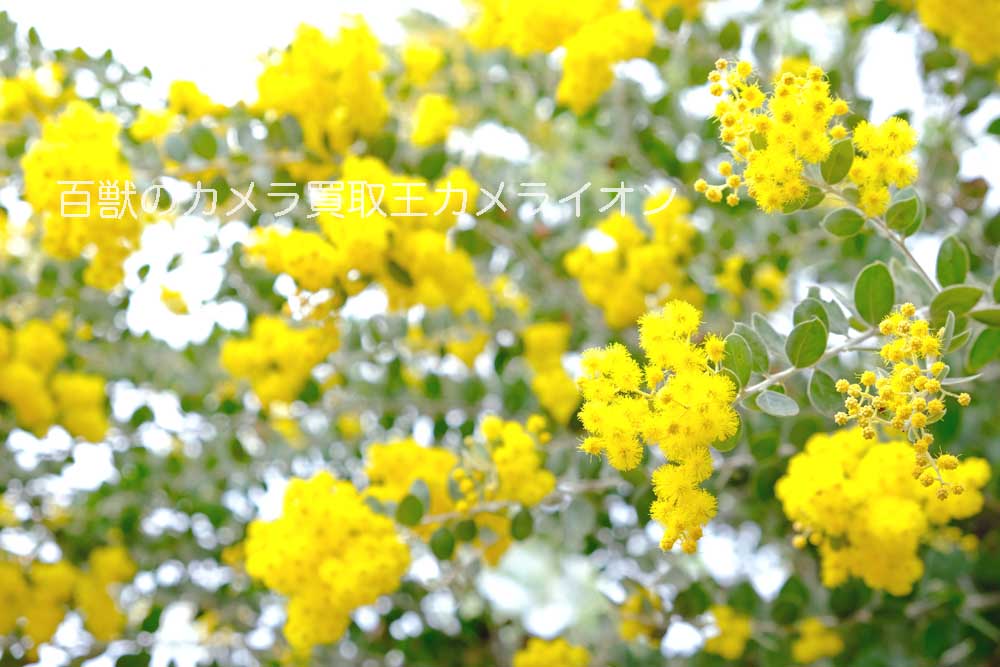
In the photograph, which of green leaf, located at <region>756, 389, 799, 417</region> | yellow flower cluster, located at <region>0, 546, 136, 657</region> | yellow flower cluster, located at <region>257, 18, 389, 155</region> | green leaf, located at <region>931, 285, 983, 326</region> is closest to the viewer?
green leaf, located at <region>756, 389, 799, 417</region>

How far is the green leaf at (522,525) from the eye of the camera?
6.34ft

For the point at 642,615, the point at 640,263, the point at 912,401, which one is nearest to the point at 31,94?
the point at 640,263

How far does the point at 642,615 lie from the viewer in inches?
89.4

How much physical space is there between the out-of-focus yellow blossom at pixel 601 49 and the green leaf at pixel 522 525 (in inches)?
38.8

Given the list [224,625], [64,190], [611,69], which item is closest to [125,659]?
[224,625]

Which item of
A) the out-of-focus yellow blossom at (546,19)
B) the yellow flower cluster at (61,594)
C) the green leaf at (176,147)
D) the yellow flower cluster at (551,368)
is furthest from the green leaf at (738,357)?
the yellow flower cluster at (61,594)

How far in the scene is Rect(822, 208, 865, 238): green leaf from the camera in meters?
1.43

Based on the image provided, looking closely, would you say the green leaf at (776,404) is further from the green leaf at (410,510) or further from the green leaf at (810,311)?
the green leaf at (410,510)

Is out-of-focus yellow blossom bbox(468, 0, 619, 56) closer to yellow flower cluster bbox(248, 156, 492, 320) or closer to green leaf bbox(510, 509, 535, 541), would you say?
yellow flower cluster bbox(248, 156, 492, 320)

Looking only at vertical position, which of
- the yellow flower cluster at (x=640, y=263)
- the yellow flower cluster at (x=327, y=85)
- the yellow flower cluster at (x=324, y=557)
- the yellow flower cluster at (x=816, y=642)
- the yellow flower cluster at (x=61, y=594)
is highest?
the yellow flower cluster at (x=327, y=85)

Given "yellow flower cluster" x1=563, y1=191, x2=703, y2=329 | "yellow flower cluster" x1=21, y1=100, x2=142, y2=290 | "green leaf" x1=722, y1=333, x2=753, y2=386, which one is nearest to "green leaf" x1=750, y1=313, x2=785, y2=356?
"green leaf" x1=722, y1=333, x2=753, y2=386

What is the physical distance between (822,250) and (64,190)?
1.97 meters

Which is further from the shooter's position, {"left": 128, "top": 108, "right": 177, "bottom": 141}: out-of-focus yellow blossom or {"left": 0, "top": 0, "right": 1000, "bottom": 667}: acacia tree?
{"left": 128, "top": 108, "right": 177, "bottom": 141}: out-of-focus yellow blossom

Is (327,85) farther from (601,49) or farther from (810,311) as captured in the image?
(810,311)
